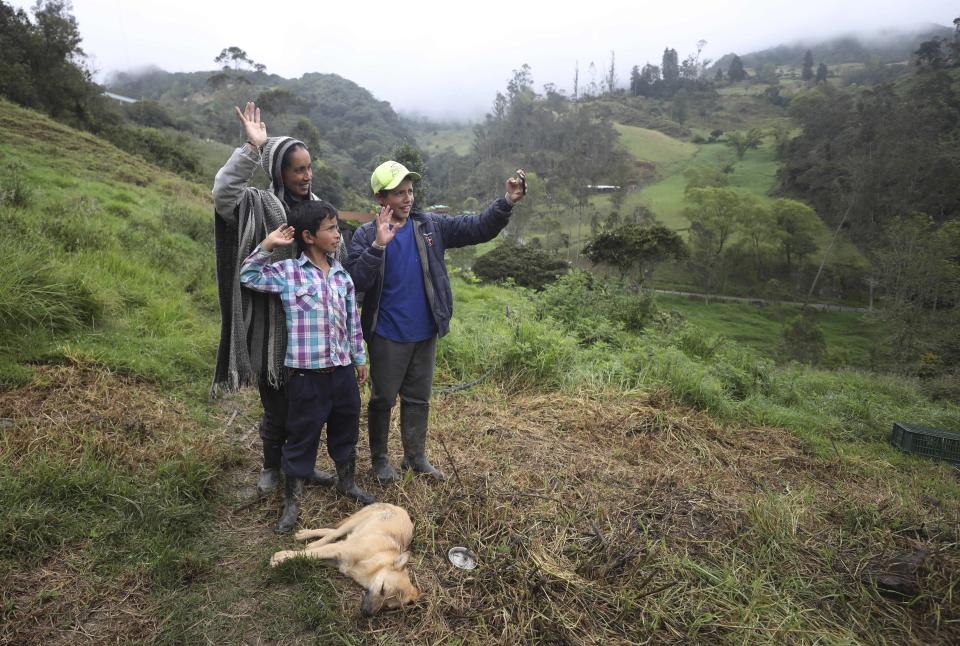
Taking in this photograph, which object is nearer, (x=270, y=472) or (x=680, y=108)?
(x=270, y=472)

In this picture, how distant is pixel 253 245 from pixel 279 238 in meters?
0.25

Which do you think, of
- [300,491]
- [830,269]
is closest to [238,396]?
[300,491]

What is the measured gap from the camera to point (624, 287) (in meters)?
14.8

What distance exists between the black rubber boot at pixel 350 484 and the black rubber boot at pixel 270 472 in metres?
0.34

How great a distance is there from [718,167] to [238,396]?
6100 cm

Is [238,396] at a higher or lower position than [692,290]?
higher

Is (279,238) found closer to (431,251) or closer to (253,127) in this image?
(253,127)

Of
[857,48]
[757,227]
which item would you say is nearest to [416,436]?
[757,227]

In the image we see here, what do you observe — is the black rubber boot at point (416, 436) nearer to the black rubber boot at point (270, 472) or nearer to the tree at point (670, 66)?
the black rubber boot at point (270, 472)

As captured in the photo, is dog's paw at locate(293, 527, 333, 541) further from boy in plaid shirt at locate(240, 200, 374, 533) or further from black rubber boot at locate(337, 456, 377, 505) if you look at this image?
black rubber boot at locate(337, 456, 377, 505)

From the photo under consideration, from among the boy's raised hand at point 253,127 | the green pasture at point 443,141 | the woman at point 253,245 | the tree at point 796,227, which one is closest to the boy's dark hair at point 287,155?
the woman at point 253,245

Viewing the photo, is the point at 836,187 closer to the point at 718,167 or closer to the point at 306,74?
the point at 718,167

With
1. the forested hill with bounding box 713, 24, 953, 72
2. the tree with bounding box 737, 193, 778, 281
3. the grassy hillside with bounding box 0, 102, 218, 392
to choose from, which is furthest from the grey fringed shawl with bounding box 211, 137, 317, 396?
the forested hill with bounding box 713, 24, 953, 72

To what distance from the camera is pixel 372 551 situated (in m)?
2.25
